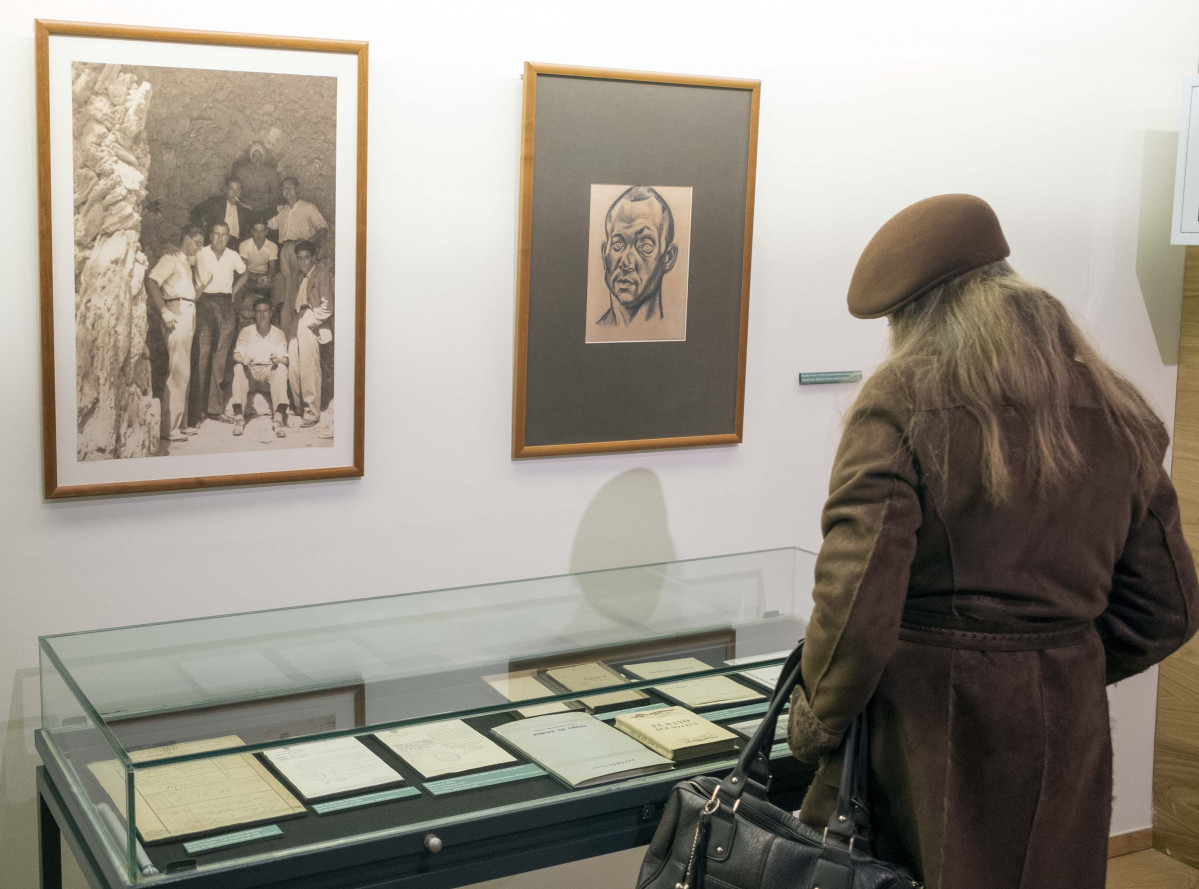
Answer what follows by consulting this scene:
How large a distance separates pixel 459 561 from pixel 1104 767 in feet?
5.95

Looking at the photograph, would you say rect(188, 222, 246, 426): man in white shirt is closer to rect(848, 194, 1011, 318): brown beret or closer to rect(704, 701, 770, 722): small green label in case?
rect(704, 701, 770, 722): small green label in case

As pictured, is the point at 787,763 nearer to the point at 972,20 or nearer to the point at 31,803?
the point at 31,803

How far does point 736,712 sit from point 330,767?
0.84 m

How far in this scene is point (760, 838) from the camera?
202 centimetres

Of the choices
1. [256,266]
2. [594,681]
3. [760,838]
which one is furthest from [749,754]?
[256,266]

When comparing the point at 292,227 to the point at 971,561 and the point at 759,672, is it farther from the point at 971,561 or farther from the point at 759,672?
the point at 971,561

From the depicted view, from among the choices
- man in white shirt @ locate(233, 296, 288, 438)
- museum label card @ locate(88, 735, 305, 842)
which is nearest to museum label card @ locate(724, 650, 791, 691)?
museum label card @ locate(88, 735, 305, 842)

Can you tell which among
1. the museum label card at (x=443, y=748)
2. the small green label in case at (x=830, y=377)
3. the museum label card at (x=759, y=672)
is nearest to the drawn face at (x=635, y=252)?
the small green label in case at (x=830, y=377)

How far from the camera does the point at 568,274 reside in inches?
133

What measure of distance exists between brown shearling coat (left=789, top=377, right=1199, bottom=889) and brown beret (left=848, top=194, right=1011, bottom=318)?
180 millimetres

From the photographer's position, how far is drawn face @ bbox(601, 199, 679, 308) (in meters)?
3.42

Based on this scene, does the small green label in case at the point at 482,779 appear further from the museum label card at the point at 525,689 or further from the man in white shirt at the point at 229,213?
the man in white shirt at the point at 229,213

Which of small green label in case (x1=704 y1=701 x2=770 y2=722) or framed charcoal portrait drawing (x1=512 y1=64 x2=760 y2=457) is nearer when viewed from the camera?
small green label in case (x1=704 y1=701 x2=770 y2=722)

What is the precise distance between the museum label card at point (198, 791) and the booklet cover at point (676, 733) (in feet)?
2.19
